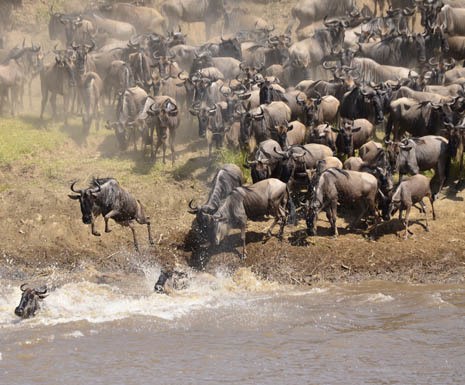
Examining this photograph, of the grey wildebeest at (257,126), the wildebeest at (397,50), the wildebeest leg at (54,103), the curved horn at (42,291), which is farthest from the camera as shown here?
the wildebeest at (397,50)

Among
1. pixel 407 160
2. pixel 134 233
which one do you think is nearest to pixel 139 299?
pixel 134 233

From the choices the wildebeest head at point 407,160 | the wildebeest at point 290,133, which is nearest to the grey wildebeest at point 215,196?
the wildebeest at point 290,133

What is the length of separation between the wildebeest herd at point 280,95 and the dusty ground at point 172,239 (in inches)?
16.3

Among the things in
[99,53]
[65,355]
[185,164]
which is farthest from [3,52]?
[65,355]

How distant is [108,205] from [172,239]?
166 cm

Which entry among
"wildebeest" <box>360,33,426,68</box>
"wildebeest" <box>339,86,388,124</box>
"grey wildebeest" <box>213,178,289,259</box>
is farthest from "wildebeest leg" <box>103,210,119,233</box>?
"wildebeest" <box>360,33,426,68</box>

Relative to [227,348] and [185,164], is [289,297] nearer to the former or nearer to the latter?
[227,348]

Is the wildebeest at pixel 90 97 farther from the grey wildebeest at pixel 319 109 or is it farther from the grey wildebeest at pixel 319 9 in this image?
the grey wildebeest at pixel 319 9

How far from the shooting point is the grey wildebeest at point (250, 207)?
55.9 ft

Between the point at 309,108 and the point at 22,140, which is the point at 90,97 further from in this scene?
the point at 309,108

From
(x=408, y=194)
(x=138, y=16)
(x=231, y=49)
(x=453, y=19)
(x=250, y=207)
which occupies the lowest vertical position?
(x=250, y=207)

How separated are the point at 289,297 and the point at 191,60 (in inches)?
565

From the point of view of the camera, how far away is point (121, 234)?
18.1 metres

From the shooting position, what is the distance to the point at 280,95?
2222 cm
